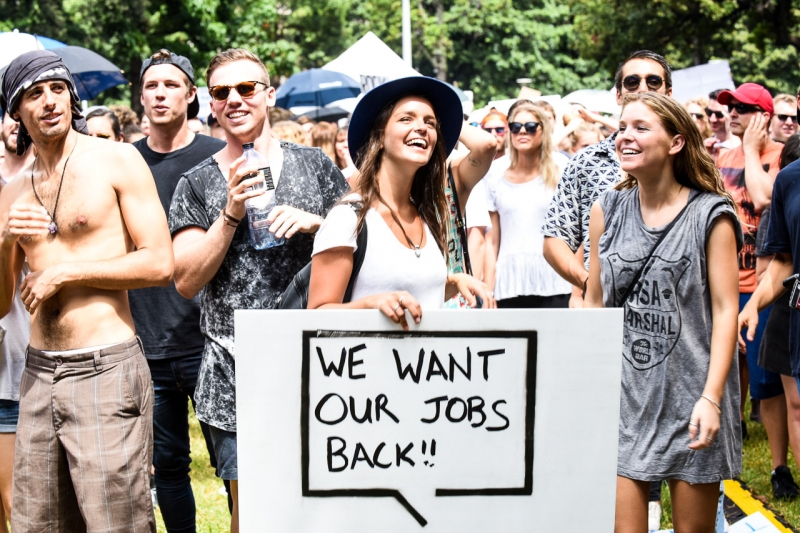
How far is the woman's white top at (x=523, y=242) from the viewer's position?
6.74 meters

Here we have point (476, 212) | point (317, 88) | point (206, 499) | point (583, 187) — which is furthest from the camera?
point (317, 88)

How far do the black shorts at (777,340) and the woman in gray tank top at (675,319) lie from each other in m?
2.22

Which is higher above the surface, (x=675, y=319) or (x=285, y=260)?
(x=285, y=260)

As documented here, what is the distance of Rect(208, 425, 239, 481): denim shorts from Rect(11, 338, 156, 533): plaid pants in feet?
0.90

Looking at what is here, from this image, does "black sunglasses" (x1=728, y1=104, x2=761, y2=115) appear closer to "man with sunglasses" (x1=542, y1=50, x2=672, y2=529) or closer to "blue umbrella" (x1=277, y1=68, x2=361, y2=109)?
"man with sunglasses" (x1=542, y1=50, x2=672, y2=529)

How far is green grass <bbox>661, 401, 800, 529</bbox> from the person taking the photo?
17.9 feet

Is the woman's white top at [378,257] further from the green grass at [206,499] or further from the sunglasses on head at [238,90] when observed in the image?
the green grass at [206,499]

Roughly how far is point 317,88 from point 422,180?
43.9 feet

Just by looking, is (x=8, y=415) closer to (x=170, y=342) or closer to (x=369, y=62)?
(x=170, y=342)

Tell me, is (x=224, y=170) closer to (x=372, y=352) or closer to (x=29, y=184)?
(x=29, y=184)

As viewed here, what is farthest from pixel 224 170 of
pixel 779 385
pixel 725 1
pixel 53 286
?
pixel 725 1

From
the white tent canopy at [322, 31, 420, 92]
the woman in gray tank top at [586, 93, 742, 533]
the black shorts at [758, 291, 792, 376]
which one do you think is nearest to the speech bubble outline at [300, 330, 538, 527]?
the woman in gray tank top at [586, 93, 742, 533]

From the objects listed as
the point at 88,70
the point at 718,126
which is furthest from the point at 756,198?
the point at 88,70

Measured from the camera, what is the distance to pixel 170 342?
451 centimetres
